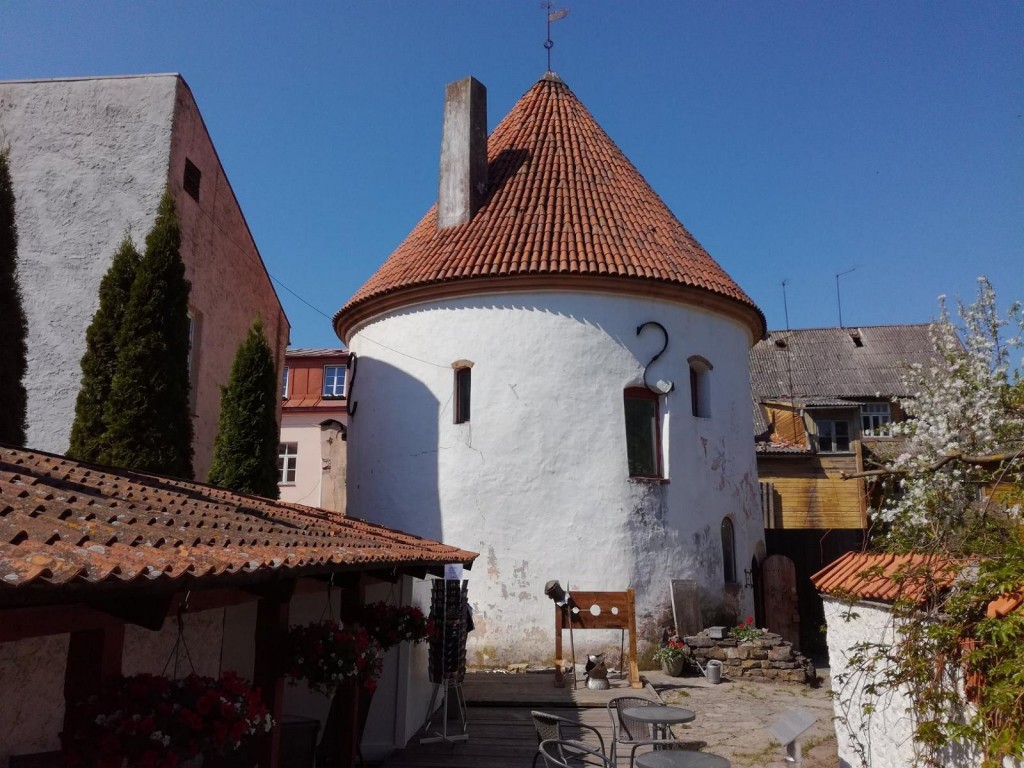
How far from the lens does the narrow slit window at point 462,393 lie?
15.8m

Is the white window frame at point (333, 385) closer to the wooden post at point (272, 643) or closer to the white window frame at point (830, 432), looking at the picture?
the white window frame at point (830, 432)

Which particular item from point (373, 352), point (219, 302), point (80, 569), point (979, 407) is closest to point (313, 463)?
point (373, 352)

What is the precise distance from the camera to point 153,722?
3912 millimetres

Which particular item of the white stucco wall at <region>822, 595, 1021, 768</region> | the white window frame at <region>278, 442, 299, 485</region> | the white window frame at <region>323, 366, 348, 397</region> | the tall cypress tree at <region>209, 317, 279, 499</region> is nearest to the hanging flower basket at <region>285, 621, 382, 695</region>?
the white stucco wall at <region>822, 595, 1021, 768</region>

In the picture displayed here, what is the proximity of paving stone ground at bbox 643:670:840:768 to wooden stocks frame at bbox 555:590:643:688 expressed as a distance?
0.98m

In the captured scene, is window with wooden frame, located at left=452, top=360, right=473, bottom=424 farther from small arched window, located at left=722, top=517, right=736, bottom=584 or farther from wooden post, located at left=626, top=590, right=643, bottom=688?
small arched window, located at left=722, top=517, right=736, bottom=584

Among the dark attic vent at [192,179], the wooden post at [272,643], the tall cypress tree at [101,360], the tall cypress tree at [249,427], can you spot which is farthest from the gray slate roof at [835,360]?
the wooden post at [272,643]

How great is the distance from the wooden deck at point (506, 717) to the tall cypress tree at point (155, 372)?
4.43m

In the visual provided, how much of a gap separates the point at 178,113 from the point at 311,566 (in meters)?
10.3

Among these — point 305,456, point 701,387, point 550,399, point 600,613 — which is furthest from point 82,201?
point 305,456

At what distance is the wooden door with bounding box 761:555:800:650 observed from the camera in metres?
17.2

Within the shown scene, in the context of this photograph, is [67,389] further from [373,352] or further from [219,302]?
[373,352]

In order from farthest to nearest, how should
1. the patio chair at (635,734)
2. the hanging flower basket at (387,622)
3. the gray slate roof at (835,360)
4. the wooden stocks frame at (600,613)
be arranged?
1. the gray slate roof at (835,360)
2. the wooden stocks frame at (600,613)
3. the hanging flower basket at (387,622)
4. the patio chair at (635,734)

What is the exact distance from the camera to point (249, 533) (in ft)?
19.0
